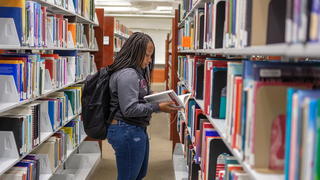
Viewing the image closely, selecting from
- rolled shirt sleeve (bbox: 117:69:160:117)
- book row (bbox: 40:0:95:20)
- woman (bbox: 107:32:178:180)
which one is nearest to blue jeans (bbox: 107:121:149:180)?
woman (bbox: 107:32:178:180)

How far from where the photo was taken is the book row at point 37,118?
2418 mm

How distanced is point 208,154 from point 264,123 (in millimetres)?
917

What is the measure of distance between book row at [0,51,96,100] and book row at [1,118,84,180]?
45 centimetres

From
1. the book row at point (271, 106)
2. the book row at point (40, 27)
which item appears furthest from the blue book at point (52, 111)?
the book row at point (271, 106)

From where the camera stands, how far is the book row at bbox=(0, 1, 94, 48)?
7.72 feet

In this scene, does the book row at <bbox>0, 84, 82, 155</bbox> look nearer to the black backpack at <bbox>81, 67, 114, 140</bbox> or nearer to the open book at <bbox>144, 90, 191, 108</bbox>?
the black backpack at <bbox>81, 67, 114, 140</bbox>

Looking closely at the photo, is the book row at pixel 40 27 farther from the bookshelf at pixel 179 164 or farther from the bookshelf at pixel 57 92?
the bookshelf at pixel 179 164

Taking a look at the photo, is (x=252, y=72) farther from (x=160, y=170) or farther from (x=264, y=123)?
(x=160, y=170)

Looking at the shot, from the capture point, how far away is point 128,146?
2588mm

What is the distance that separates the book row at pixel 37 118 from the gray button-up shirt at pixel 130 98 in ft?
1.86

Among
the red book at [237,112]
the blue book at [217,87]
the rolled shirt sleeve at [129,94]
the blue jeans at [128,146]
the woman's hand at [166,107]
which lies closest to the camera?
the red book at [237,112]

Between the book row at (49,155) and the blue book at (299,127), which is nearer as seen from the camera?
the blue book at (299,127)

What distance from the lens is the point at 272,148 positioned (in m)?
1.11

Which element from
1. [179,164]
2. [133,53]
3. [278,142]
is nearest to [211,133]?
[133,53]
